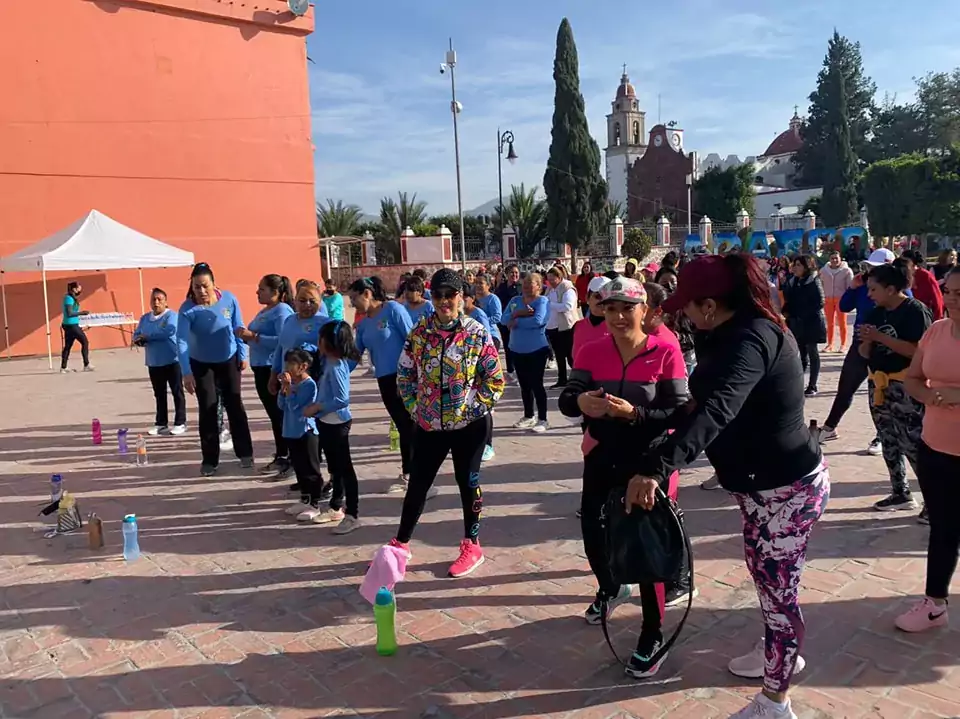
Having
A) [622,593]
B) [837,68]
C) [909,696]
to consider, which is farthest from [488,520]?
[837,68]

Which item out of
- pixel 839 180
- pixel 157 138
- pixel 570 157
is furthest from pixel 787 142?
pixel 157 138

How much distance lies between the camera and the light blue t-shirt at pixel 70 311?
45.2 ft

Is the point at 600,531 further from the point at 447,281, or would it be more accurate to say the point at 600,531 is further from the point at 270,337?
the point at 270,337

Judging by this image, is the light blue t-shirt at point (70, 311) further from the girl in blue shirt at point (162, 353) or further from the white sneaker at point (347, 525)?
the white sneaker at point (347, 525)

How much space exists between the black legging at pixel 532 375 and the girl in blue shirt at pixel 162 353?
3753 millimetres

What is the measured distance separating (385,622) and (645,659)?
1.21 meters

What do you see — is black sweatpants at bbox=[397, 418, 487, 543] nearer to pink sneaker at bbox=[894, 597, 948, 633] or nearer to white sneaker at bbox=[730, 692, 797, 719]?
white sneaker at bbox=[730, 692, 797, 719]

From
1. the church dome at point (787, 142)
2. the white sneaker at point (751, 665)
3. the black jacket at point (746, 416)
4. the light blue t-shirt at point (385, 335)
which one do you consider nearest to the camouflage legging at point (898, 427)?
the white sneaker at point (751, 665)

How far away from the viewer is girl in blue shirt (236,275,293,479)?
21.3 feet

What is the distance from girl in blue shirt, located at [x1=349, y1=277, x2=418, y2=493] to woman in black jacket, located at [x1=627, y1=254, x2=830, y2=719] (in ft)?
11.2

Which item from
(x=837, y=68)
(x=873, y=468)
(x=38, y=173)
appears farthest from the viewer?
(x=837, y=68)

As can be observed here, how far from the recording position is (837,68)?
2435 inches

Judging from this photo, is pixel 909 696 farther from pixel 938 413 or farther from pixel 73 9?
pixel 73 9

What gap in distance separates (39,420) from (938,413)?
33.5ft
